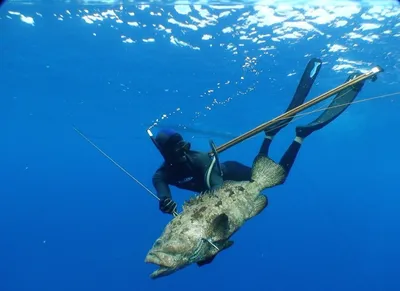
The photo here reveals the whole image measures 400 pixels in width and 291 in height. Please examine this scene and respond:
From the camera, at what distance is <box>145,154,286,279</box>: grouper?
13.4 feet

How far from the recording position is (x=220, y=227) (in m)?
4.45

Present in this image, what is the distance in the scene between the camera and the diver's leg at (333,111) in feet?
23.7

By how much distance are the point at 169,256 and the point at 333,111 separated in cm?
515

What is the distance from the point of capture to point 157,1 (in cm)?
1405

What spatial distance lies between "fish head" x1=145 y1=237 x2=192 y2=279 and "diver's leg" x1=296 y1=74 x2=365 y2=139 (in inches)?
163

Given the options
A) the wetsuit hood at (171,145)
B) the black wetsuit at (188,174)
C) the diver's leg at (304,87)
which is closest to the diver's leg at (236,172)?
the diver's leg at (304,87)

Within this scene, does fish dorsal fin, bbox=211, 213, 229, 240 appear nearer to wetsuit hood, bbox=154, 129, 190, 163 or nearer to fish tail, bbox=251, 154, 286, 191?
fish tail, bbox=251, 154, 286, 191

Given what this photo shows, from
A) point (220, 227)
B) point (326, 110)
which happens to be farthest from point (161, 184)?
point (326, 110)

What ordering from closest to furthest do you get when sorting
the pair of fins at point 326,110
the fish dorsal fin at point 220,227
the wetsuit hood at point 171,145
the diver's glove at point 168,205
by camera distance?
the fish dorsal fin at point 220,227, the diver's glove at point 168,205, the wetsuit hood at point 171,145, the pair of fins at point 326,110

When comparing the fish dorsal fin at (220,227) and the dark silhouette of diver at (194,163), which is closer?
the fish dorsal fin at (220,227)

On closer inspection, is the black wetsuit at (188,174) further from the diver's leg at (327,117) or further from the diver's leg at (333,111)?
the diver's leg at (333,111)

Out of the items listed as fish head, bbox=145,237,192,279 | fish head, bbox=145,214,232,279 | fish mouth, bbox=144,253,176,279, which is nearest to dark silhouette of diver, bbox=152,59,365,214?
fish head, bbox=145,214,232,279

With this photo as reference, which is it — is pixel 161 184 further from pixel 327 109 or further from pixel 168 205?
pixel 327 109

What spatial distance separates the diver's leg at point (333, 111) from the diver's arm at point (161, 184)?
312cm
